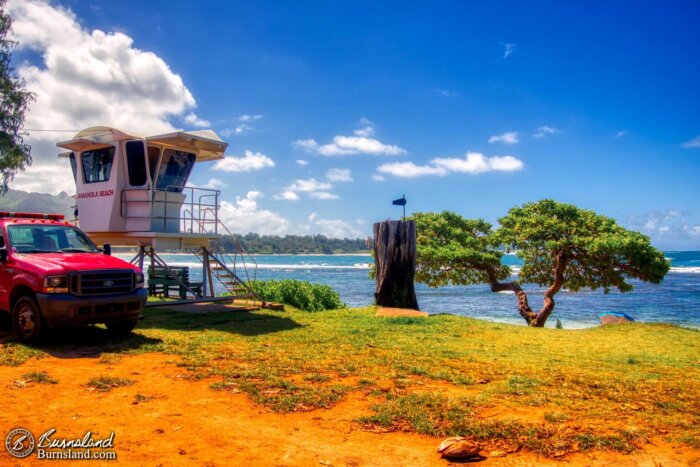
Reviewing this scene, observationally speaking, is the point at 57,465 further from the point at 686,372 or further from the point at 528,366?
the point at 686,372

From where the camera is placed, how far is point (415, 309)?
1628 centimetres

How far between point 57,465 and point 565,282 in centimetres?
1686

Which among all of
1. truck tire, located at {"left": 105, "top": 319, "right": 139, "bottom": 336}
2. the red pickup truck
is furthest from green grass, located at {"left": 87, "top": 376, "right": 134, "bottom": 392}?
truck tire, located at {"left": 105, "top": 319, "right": 139, "bottom": 336}

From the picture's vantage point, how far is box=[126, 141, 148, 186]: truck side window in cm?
1484

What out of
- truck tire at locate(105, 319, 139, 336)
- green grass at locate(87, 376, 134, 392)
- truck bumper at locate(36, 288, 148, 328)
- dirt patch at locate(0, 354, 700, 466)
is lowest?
dirt patch at locate(0, 354, 700, 466)

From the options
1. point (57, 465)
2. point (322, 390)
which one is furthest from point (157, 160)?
point (57, 465)

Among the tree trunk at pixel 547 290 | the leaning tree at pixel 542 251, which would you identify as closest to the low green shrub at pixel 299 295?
the leaning tree at pixel 542 251

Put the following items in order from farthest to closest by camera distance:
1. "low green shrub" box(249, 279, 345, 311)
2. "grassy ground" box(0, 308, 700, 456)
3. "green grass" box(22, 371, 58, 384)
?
"low green shrub" box(249, 279, 345, 311) < "green grass" box(22, 371, 58, 384) < "grassy ground" box(0, 308, 700, 456)

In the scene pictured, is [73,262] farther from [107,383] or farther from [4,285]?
[107,383]

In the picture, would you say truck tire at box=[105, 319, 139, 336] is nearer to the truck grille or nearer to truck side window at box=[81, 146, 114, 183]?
the truck grille

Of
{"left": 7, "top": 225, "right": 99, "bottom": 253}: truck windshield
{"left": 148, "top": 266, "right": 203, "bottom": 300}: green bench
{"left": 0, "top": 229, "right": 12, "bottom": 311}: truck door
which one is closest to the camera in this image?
{"left": 0, "top": 229, "right": 12, "bottom": 311}: truck door

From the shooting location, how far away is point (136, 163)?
49.2 ft

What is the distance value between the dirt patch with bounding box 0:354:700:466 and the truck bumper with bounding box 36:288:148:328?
2038 millimetres

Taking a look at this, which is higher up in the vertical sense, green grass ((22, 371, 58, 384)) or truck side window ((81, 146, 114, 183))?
truck side window ((81, 146, 114, 183))
